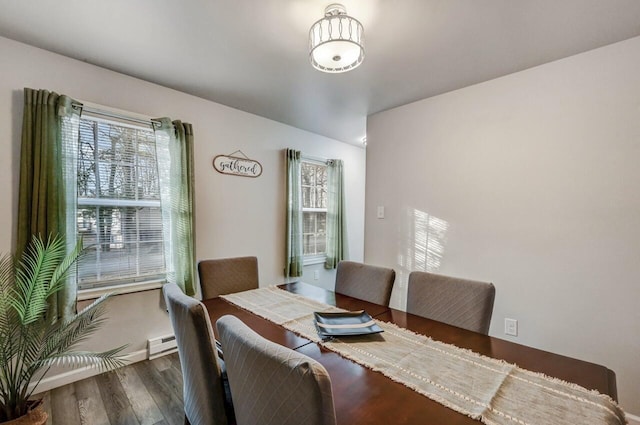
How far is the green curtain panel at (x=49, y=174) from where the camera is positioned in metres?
1.80

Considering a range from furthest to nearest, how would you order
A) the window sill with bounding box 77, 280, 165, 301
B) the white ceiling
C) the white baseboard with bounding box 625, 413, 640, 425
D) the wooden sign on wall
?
the wooden sign on wall < the window sill with bounding box 77, 280, 165, 301 < the white baseboard with bounding box 625, 413, 640, 425 < the white ceiling

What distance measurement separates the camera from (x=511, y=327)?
2145mm

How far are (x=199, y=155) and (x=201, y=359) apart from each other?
6.94 feet

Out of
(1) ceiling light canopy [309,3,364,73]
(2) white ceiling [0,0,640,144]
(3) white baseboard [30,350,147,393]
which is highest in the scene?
(2) white ceiling [0,0,640,144]

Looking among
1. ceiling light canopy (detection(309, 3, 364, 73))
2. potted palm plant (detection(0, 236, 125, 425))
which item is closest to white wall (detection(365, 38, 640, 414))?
ceiling light canopy (detection(309, 3, 364, 73))

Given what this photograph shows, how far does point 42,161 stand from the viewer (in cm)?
183

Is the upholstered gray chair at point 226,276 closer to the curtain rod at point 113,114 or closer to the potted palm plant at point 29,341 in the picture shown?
the potted palm plant at point 29,341

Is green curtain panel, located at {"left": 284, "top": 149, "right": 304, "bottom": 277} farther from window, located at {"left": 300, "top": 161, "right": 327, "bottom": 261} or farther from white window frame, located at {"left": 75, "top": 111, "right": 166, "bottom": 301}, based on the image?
white window frame, located at {"left": 75, "top": 111, "right": 166, "bottom": 301}

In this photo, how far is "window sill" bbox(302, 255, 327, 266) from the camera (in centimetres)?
368

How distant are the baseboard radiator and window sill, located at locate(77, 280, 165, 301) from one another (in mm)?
438

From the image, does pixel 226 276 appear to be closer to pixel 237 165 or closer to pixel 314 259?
pixel 237 165

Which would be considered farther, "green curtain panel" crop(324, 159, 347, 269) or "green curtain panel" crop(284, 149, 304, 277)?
"green curtain panel" crop(324, 159, 347, 269)

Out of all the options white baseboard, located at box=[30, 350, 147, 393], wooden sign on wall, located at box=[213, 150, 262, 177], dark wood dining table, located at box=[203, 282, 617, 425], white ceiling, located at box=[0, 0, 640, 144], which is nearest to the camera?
dark wood dining table, located at box=[203, 282, 617, 425]

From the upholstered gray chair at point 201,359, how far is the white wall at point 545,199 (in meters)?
A: 2.09
